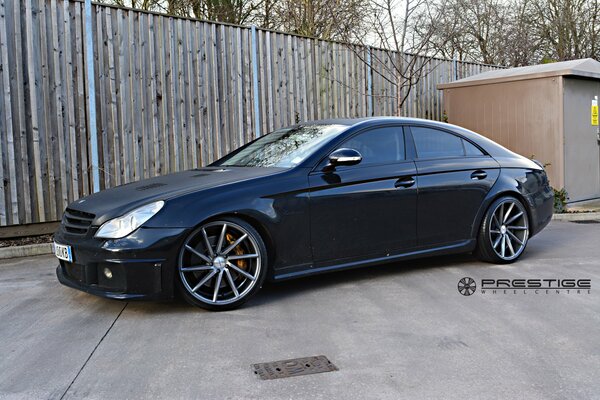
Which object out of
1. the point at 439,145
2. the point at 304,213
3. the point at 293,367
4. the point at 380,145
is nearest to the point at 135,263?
the point at 304,213

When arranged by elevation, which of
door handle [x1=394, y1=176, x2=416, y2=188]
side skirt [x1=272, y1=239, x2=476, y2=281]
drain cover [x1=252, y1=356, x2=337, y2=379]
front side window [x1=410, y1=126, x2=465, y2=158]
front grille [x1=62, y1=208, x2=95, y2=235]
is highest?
front side window [x1=410, y1=126, x2=465, y2=158]

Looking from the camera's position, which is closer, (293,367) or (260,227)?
(293,367)

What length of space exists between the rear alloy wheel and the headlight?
1.08 feet

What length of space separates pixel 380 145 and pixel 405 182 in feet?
1.29

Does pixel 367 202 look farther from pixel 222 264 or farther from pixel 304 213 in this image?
pixel 222 264

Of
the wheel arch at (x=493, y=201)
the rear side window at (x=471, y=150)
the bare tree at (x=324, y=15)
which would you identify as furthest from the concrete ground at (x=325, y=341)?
the bare tree at (x=324, y=15)

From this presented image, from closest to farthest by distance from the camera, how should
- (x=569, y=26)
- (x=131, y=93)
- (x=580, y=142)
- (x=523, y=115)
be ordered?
(x=131, y=93)
(x=580, y=142)
(x=523, y=115)
(x=569, y=26)

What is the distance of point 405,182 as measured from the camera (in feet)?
19.1

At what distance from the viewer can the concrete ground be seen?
3416mm

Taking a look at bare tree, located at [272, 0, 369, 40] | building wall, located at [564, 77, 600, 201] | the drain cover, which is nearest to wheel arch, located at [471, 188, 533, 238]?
the drain cover

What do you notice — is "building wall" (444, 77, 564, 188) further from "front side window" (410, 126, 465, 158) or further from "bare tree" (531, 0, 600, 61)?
"bare tree" (531, 0, 600, 61)

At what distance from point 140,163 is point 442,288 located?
15.6 ft

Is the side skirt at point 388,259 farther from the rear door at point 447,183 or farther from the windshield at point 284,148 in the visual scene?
the windshield at point 284,148

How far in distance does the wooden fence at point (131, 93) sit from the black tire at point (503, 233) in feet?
14.7
